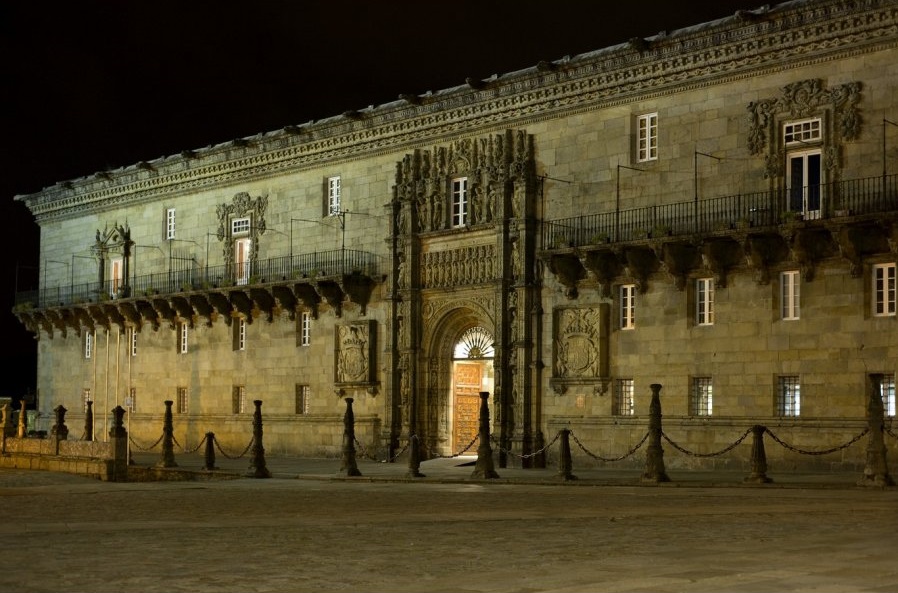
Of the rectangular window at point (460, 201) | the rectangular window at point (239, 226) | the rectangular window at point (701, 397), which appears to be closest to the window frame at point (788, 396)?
the rectangular window at point (701, 397)

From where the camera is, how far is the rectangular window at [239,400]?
43.4 m

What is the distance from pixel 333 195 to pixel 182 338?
30.2 feet

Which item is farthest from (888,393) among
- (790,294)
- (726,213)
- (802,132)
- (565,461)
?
(565,461)

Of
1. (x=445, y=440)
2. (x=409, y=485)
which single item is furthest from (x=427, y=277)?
(x=409, y=485)

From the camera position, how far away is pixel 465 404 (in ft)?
125

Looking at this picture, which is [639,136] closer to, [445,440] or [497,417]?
[497,417]

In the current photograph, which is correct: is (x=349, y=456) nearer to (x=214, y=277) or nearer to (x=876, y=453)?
(x=876, y=453)

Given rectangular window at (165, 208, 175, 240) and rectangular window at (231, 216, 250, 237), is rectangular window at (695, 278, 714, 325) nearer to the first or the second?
rectangular window at (231, 216, 250, 237)

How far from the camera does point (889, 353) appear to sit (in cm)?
2725

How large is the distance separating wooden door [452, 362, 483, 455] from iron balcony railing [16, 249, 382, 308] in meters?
4.08

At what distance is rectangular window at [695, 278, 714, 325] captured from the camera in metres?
30.8

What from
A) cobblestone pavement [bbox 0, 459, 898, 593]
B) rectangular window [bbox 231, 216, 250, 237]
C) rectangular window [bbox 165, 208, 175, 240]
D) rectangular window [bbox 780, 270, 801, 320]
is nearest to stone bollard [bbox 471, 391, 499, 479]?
cobblestone pavement [bbox 0, 459, 898, 593]

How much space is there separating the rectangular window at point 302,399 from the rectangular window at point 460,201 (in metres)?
8.27

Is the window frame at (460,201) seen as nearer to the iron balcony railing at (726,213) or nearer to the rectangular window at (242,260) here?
the iron balcony railing at (726,213)
